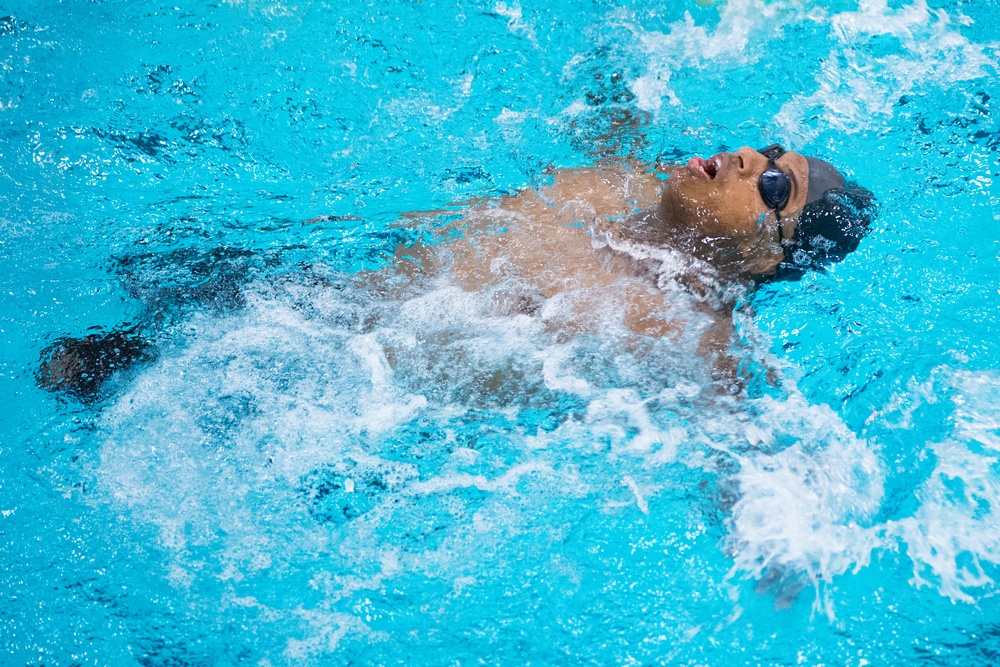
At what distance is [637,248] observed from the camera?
3.70 metres

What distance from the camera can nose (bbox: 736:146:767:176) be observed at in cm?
332

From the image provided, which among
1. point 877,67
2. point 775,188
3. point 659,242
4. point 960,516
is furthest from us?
point 877,67

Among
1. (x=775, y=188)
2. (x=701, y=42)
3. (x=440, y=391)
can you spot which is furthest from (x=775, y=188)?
(x=701, y=42)

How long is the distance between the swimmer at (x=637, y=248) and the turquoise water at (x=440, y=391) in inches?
5.3

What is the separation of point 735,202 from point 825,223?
0.53 metres

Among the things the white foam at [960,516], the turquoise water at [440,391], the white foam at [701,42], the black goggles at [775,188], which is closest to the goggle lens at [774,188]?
the black goggles at [775,188]

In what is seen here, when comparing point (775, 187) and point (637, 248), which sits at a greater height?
point (637, 248)

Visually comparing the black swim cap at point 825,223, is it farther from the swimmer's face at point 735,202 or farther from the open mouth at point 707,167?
the open mouth at point 707,167

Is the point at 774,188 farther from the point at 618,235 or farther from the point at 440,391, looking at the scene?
the point at 440,391

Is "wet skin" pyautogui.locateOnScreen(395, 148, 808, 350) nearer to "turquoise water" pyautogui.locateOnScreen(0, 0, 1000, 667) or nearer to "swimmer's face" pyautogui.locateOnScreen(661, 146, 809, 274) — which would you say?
"swimmer's face" pyautogui.locateOnScreen(661, 146, 809, 274)

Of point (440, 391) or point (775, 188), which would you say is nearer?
point (775, 188)

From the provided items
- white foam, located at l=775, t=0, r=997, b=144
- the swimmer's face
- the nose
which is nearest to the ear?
the swimmer's face

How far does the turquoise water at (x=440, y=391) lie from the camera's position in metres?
3.05

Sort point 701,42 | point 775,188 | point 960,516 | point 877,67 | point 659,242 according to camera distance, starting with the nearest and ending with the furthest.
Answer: point 960,516
point 775,188
point 659,242
point 877,67
point 701,42
